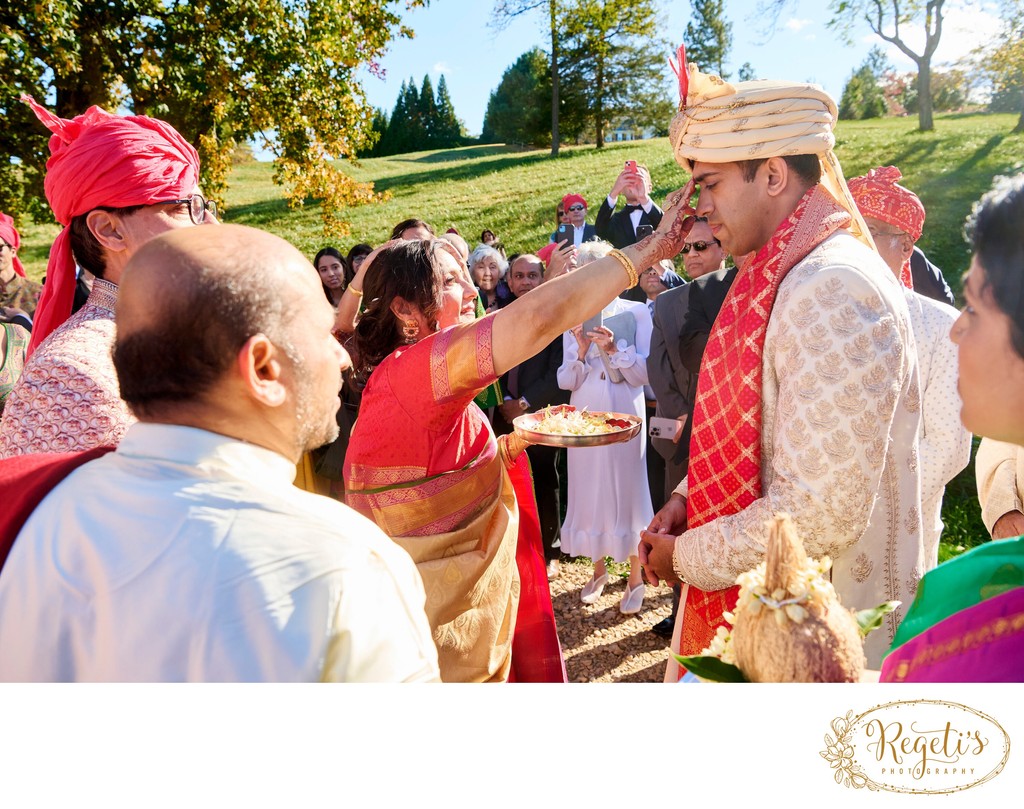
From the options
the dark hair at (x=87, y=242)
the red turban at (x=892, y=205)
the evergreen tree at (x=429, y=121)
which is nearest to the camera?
the dark hair at (x=87, y=242)

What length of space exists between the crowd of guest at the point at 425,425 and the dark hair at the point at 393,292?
12mm

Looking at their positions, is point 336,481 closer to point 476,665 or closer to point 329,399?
point 476,665

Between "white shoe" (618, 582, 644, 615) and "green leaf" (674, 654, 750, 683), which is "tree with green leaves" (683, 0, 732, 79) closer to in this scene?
"white shoe" (618, 582, 644, 615)

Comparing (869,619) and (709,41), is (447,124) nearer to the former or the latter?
(709,41)

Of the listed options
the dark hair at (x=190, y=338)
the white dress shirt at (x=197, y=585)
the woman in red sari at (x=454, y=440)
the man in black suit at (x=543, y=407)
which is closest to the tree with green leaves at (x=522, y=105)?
the man in black suit at (x=543, y=407)

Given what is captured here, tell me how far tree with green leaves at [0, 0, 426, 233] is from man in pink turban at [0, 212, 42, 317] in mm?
3325

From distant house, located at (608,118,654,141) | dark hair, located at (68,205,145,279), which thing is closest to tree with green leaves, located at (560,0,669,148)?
distant house, located at (608,118,654,141)

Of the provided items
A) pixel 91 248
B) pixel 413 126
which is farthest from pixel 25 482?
pixel 413 126

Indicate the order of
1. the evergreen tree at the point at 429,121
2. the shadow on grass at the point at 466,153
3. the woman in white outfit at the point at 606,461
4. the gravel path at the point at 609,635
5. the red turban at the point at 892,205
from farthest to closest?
the shadow on grass at the point at 466,153 → the evergreen tree at the point at 429,121 → the woman in white outfit at the point at 606,461 → the gravel path at the point at 609,635 → the red turban at the point at 892,205

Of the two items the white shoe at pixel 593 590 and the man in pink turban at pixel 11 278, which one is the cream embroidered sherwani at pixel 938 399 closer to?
the white shoe at pixel 593 590

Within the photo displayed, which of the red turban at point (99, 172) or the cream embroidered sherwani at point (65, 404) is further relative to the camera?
the red turban at point (99, 172)

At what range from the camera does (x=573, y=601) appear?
5395 millimetres

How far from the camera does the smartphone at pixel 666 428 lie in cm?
457
